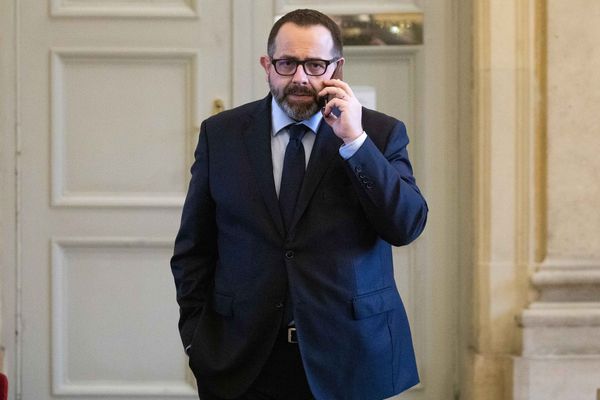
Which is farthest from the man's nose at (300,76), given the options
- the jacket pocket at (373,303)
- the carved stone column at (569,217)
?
the carved stone column at (569,217)

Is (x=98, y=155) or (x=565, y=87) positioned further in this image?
(x=98, y=155)

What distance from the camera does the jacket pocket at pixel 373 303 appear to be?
2.38 metres

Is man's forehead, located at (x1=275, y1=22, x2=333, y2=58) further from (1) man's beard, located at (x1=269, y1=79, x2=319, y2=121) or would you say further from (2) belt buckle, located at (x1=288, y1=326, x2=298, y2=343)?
(2) belt buckle, located at (x1=288, y1=326, x2=298, y2=343)

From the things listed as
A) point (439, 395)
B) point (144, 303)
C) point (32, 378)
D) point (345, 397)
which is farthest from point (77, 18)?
point (345, 397)

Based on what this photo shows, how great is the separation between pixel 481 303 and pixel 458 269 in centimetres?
24

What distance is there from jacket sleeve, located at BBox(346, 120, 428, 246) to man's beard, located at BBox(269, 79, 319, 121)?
6.2 inches

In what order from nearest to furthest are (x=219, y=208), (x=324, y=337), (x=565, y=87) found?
(x=324, y=337), (x=219, y=208), (x=565, y=87)

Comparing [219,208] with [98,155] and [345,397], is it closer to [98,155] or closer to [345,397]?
[345,397]

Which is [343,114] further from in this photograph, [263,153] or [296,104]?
[263,153]

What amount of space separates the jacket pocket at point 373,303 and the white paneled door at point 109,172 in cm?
191

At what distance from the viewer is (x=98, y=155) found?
425 cm

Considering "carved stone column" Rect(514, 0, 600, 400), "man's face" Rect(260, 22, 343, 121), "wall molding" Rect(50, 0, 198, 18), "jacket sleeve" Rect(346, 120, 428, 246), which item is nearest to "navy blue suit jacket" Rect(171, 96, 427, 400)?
"jacket sleeve" Rect(346, 120, 428, 246)

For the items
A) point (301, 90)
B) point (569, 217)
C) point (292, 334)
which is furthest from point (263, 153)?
point (569, 217)

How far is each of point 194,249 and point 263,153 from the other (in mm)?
310
